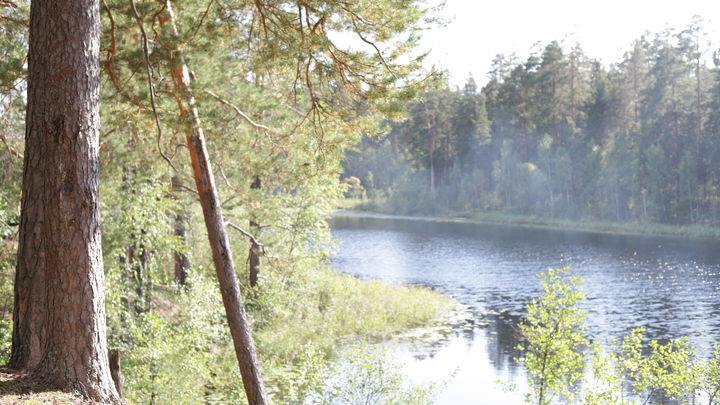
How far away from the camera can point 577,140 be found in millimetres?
48375

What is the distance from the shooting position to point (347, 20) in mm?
6105

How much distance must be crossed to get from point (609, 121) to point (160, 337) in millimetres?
45035

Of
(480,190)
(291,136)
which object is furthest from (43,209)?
(480,190)

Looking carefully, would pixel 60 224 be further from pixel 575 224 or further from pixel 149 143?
pixel 575 224

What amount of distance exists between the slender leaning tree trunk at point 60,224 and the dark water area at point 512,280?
32.0ft

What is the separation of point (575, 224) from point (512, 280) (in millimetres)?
21438

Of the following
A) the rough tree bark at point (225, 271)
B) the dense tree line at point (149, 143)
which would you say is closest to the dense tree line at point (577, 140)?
the dense tree line at point (149, 143)

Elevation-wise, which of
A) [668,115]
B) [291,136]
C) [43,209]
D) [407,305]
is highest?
[668,115]

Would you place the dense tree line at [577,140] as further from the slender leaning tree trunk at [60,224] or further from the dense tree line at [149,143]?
the slender leaning tree trunk at [60,224]

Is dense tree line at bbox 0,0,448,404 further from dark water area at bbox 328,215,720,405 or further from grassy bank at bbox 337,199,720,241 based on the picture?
grassy bank at bbox 337,199,720,241

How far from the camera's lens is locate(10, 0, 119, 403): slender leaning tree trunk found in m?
3.70

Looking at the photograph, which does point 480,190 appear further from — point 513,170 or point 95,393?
point 95,393

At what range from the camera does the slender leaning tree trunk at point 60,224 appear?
3.70 meters

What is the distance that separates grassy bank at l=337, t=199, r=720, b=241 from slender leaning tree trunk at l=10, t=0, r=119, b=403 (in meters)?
22.9
